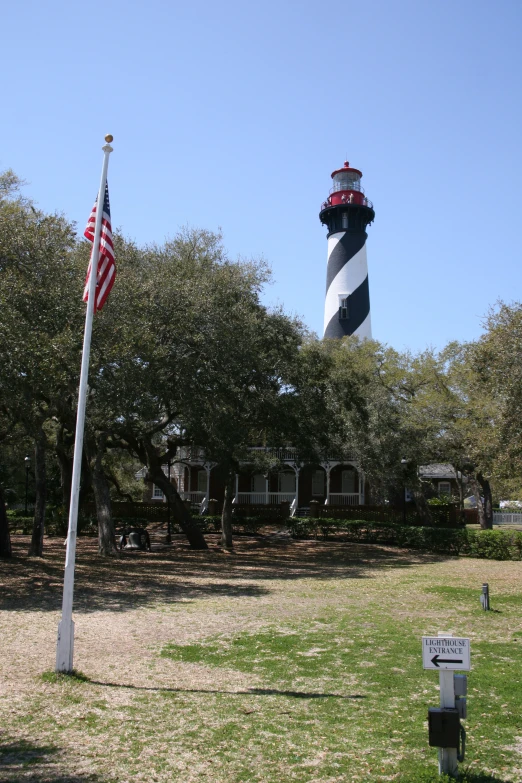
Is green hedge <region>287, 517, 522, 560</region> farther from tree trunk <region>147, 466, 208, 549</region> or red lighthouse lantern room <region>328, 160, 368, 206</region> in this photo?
red lighthouse lantern room <region>328, 160, 368, 206</region>

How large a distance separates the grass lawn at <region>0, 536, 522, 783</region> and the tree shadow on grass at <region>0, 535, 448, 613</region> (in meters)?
0.16

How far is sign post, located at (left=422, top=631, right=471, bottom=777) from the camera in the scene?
5.10 meters

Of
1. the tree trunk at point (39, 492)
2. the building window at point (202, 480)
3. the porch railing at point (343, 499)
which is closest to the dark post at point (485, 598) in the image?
the tree trunk at point (39, 492)

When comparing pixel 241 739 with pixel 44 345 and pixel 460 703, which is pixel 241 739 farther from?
pixel 44 345

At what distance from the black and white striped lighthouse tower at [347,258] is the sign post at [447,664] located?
122 feet

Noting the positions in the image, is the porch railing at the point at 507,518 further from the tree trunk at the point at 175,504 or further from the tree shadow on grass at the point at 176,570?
the tree trunk at the point at 175,504

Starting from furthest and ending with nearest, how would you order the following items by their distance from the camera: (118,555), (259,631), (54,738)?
(118,555) → (259,631) → (54,738)

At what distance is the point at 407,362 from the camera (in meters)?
33.8

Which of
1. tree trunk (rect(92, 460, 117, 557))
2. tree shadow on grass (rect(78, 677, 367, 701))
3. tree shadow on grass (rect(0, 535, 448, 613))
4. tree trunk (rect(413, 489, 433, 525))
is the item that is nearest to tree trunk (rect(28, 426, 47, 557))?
Answer: tree shadow on grass (rect(0, 535, 448, 613))

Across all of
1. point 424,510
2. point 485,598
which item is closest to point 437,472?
point 424,510

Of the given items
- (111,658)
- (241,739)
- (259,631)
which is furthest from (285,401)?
(241,739)

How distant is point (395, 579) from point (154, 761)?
45.4 feet

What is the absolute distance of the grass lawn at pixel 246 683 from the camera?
5.45m

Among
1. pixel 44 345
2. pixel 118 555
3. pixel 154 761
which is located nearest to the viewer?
pixel 154 761
